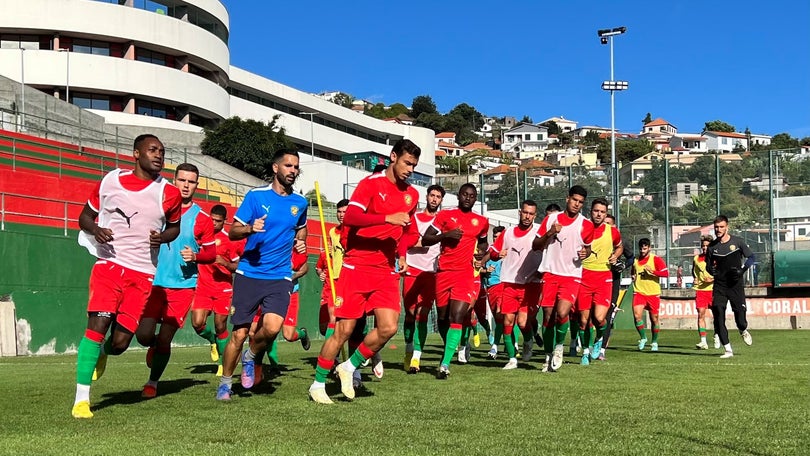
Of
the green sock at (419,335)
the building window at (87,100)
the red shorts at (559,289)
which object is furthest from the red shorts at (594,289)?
the building window at (87,100)

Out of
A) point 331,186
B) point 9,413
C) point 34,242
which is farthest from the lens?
point 331,186

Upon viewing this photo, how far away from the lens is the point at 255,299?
9055mm

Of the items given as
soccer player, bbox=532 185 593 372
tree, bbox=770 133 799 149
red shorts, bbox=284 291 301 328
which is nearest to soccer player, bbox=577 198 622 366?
soccer player, bbox=532 185 593 372

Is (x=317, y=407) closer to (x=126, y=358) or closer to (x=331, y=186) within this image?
(x=126, y=358)

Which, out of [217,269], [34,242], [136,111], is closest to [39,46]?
[136,111]

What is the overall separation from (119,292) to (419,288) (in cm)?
642

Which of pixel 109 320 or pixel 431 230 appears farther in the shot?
pixel 431 230

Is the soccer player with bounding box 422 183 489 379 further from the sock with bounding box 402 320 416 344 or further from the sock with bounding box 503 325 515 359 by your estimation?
the sock with bounding box 503 325 515 359

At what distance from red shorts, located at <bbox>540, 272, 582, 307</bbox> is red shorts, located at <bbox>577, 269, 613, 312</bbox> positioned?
173 cm

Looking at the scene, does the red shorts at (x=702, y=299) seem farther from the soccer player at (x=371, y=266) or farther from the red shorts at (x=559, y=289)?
the soccer player at (x=371, y=266)

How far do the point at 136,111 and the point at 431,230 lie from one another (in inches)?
1936

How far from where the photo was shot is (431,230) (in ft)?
39.8

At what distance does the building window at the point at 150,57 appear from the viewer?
58438mm

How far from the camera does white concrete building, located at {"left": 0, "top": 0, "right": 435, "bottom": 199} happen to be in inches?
2105
